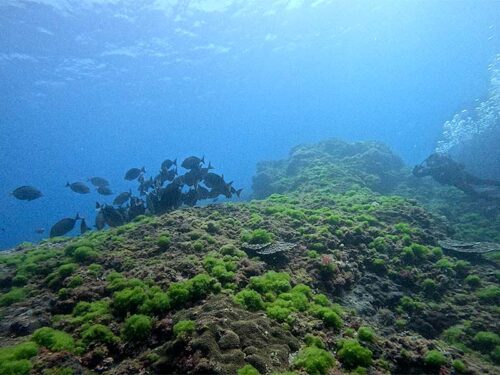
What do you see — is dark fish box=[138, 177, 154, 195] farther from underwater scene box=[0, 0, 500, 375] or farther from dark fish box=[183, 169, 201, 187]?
dark fish box=[183, 169, 201, 187]

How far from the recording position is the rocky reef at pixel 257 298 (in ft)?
16.7

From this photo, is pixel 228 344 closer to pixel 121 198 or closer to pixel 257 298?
pixel 257 298

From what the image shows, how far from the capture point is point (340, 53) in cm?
7712

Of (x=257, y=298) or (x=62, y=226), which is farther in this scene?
(x=62, y=226)

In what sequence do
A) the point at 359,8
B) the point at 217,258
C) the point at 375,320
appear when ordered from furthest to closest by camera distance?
the point at 359,8, the point at 217,258, the point at 375,320

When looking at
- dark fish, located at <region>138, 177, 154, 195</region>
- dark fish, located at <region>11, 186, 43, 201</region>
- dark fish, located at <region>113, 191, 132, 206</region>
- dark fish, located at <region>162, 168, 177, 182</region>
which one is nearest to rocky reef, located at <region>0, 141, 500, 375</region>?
dark fish, located at <region>11, 186, 43, 201</region>

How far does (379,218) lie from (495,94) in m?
46.6

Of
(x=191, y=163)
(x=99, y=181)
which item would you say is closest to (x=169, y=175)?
(x=191, y=163)

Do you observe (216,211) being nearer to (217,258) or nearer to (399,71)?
(217,258)

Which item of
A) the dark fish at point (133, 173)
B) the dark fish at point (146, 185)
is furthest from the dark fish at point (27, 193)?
the dark fish at point (146, 185)

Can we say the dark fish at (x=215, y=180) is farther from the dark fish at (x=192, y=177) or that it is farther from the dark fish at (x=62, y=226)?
the dark fish at (x=62, y=226)

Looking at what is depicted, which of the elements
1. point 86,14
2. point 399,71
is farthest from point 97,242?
point 399,71

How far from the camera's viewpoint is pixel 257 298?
258 inches

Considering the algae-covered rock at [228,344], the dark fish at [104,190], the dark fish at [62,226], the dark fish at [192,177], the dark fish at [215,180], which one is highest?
the dark fish at [104,190]
